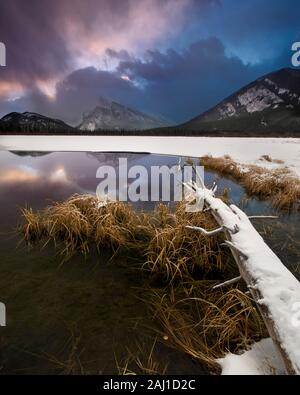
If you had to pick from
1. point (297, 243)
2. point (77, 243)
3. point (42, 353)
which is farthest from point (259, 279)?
point (77, 243)

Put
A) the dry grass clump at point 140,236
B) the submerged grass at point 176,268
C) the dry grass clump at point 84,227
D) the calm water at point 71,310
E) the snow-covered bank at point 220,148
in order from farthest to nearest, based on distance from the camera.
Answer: the snow-covered bank at point 220,148
the dry grass clump at point 84,227
the dry grass clump at point 140,236
the submerged grass at point 176,268
the calm water at point 71,310

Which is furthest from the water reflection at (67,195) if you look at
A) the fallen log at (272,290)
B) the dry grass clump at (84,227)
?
the fallen log at (272,290)

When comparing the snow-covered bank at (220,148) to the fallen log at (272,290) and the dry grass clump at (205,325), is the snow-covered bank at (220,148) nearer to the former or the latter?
the fallen log at (272,290)

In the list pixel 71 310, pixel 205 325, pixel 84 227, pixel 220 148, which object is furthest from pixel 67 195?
pixel 220 148

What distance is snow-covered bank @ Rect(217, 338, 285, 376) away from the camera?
2.39m

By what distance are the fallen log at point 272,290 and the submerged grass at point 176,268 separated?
392 mm

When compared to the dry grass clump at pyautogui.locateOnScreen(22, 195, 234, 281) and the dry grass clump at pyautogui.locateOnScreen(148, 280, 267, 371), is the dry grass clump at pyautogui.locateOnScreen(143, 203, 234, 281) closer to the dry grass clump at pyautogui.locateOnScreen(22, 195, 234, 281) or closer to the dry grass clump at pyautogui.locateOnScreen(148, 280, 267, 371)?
the dry grass clump at pyautogui.locateOnScreen(22, 195, 234, 281)

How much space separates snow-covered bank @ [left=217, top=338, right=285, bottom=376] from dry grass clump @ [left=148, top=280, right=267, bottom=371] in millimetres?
78

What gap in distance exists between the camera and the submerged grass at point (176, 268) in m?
2.86

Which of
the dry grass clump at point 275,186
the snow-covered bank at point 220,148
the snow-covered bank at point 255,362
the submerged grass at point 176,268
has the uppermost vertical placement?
the snow-covered bank at point 220,148

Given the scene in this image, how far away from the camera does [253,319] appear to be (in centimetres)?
314

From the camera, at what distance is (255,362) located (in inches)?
99.7

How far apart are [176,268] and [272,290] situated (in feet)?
6.10
